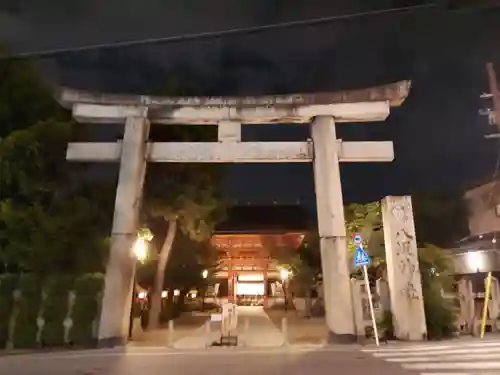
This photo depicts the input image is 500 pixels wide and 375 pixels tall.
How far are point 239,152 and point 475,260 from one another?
53.6 ft

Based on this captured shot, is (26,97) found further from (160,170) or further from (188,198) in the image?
(188,198)

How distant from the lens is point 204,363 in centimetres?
1012

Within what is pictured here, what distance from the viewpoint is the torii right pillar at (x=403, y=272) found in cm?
1373

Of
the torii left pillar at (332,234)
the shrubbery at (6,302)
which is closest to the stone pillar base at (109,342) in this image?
the shrubbery at (6,302)

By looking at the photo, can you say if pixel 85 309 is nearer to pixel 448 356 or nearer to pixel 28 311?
pixel 28 311

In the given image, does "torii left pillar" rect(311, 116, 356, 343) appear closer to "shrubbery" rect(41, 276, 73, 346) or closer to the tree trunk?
the tree trunk

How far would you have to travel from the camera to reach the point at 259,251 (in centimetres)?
4369

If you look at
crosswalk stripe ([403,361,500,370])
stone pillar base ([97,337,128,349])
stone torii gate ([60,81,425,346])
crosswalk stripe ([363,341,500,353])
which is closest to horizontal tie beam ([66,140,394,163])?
stone torii gate ([60,81,425,346])

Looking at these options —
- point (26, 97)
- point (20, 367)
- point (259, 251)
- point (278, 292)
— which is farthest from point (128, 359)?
point (278, 292)

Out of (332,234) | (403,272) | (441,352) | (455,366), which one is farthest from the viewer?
(403,272)

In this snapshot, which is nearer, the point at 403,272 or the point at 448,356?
the point at 448,356

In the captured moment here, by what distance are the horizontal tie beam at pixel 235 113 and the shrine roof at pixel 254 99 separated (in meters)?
0.11

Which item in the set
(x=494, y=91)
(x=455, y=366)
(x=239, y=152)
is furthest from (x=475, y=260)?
(x=455, y=366)

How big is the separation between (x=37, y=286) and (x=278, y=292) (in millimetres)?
33551
